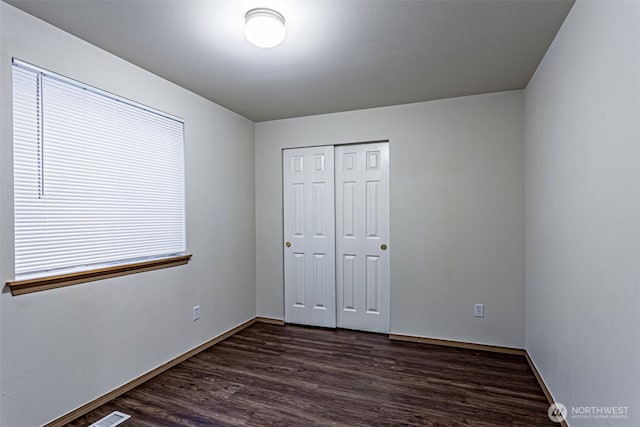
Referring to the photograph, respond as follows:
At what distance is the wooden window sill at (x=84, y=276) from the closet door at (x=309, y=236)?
4.58 feet

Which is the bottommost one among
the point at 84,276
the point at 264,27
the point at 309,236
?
the point at 84,276

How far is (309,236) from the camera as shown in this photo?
12.7ft

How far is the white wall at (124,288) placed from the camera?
5.85 ft

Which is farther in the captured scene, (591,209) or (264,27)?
(264,27)

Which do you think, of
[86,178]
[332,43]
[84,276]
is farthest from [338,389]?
[332,43]

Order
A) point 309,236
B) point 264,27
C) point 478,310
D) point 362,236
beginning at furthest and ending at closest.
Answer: point 309,236
point 362,236
point 478,310
point 264,27

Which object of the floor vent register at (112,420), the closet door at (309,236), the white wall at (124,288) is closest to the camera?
the white wall at (124,288)

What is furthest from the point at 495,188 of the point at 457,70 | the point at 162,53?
the point at 162,53

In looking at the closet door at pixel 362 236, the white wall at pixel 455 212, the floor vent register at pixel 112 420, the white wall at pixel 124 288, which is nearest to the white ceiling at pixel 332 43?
the white wall at pixel 124 288

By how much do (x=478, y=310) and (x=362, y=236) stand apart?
1308 millimetres

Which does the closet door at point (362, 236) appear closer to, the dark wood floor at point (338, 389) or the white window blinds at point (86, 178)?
the dark wood floor at point (338, 389)

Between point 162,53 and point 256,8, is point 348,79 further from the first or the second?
point 162,53

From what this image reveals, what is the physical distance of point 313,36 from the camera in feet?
6.79

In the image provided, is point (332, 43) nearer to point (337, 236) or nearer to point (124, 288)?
point (337, 236)
